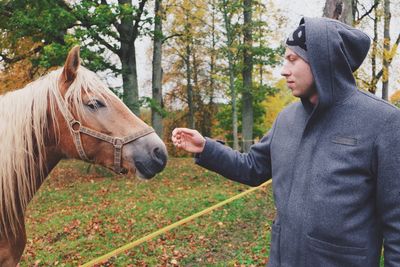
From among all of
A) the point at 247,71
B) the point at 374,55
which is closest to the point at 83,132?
the point at 374,55

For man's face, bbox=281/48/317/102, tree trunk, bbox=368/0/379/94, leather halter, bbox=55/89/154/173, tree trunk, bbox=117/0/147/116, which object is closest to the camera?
man's face, bbox=281/48/317/102

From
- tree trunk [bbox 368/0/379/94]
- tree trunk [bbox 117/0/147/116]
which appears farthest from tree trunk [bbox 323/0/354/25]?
tree trunk [bbox 368/0/379/94]

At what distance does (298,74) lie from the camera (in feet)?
5.62

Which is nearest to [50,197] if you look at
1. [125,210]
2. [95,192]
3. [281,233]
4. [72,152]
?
[95,192]

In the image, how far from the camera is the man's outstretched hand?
2.22m

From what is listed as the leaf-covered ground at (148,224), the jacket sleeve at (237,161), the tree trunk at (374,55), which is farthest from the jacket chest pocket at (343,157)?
the tree trunk at (374,55)

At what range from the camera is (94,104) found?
2471mm

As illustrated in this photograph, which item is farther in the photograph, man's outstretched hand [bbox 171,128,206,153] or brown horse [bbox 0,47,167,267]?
brown horse [bbox 0,47,167,267]

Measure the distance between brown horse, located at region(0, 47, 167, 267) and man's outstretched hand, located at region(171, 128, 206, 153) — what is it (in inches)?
11.2

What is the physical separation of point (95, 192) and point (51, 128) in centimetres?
849

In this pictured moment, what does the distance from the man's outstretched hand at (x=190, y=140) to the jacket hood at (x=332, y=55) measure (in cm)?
83

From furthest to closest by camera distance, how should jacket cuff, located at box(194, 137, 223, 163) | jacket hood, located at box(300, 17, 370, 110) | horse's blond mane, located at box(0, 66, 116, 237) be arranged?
1. horse's blond mane, located at box(0, 66, 116, 237)
2. jacket cuff, located at box(194, 137, 223, 163)
3. jacket hood, located at box(300, 17, 370, 110)

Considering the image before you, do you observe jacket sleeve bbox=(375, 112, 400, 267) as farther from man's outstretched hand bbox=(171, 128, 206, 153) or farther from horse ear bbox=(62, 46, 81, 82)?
horse ear bbox=(62, 46, 81, 82)

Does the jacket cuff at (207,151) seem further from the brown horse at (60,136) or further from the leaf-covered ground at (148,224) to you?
the leaf-covered ground at (148,224)
